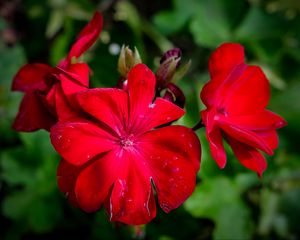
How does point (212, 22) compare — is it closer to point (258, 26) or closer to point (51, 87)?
point (258, 26)

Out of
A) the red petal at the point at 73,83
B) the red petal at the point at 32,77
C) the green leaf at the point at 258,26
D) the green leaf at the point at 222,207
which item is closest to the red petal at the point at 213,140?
the red petal at the point at 73,83

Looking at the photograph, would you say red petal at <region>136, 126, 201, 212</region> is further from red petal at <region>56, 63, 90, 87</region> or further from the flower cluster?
red petal at <region>56, 63, 90, 87</region>

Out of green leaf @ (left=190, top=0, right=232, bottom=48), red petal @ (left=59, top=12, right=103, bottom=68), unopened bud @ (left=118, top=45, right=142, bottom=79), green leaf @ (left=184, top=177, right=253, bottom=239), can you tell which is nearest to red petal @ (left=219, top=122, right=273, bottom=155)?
unopened bud @ (left=118, top=45, right=142, bottom=79)

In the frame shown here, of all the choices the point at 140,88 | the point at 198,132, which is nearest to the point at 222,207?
the point at 198,132

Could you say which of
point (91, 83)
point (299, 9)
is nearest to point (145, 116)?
point (91, 83)

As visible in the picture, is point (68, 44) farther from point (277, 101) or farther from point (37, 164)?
point (277, 101)

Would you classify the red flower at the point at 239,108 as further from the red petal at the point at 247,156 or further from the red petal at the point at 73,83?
the red petal at the point at 73,83

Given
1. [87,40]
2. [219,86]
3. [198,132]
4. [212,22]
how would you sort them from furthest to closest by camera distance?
[212,22] → [198,132] → [87,40] → [219,86]
